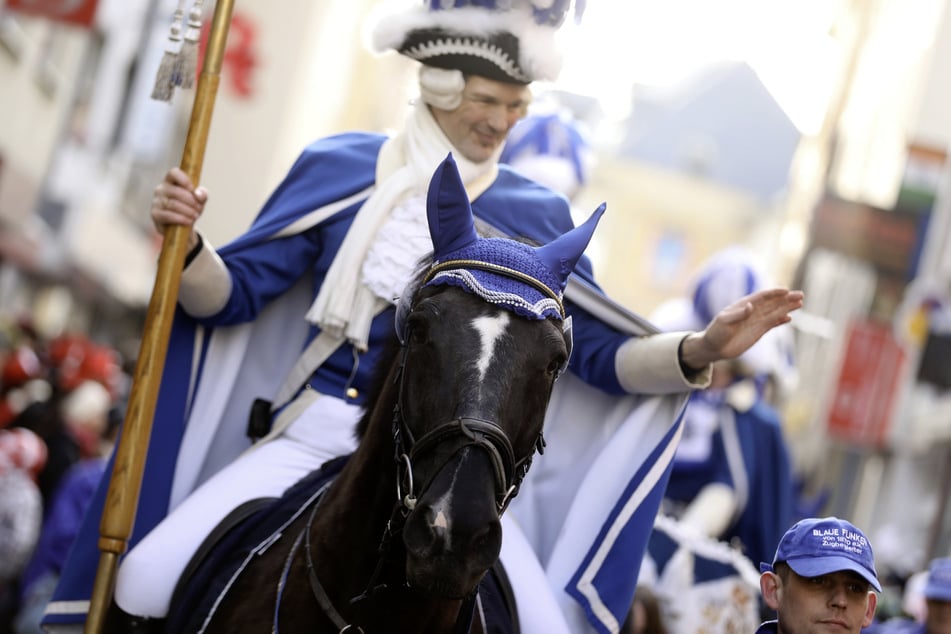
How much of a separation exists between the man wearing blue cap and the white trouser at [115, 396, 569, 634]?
2.35 feet

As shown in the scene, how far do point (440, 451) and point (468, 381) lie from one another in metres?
0.17

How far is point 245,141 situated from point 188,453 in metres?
27.1

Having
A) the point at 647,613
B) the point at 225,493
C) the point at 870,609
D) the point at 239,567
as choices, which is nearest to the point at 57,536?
the point at 647,613

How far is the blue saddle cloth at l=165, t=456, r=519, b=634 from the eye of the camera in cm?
423

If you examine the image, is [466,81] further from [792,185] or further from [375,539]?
[792,185]

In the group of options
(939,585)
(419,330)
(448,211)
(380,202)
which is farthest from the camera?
(939,585)

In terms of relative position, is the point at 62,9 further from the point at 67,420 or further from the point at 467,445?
the point at 467,445

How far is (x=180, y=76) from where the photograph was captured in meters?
4.83

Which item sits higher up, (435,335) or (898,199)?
(898,199)

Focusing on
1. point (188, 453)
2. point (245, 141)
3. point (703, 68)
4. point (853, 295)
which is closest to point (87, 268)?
point (245, 141)

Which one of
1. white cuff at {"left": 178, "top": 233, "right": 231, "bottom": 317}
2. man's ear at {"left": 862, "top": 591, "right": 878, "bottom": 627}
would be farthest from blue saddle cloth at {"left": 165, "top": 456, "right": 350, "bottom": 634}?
man's ear at {"left": 862, "top": 591, "right": 878, "bottom": 627}

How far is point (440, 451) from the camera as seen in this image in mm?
3299

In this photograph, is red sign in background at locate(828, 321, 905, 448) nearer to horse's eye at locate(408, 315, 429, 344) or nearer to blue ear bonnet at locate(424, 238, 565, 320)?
blue ear bonnet at locate(424, 238, 565, 320)

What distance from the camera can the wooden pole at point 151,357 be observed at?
15.0 ft
